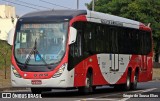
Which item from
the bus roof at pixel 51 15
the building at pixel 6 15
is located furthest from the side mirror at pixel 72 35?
the building at pixel 6 15

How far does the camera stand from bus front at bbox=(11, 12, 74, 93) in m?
19.5

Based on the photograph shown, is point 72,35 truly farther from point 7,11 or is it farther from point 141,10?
point 7,11

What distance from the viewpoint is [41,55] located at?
19891mm

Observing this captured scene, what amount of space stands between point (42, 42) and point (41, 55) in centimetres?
52

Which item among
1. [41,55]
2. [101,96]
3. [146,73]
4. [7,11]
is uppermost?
[7,11]

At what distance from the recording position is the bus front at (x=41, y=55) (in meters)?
19.5

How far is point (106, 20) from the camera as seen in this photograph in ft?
78.5

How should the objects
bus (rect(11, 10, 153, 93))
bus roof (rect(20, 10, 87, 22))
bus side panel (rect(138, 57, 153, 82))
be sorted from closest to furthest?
A: bus (rect(11, 10, 153, 93))
bus roof (rect(20, 10, 87, 22))
bus side panel (rect(138, 57, 153, 82))

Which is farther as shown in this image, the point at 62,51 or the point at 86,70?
the point at 86,70

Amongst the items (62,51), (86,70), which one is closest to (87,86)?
(86,70)

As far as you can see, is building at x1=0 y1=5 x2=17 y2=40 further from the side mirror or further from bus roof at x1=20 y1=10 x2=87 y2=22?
the side mirror

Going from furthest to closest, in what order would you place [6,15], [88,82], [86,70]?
[6,15] → [88,82] → [86,70]

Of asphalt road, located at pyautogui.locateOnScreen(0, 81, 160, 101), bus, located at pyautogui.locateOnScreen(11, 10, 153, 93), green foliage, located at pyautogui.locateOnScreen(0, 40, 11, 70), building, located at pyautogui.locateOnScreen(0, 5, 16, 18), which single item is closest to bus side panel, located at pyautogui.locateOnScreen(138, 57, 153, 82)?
Result: asphalt road, located at pyautogui.locateOnScreen(0, 81, 160, 101)

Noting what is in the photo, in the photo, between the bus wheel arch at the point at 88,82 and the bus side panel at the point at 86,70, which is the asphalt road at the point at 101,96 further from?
the bus side panel at the point at 86,70
